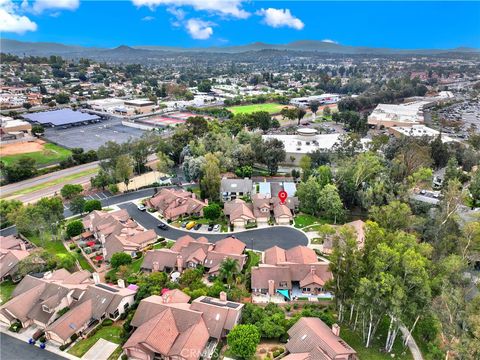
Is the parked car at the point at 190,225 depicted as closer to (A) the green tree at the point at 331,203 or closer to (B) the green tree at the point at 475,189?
(A) the green tree at the point at 331,203

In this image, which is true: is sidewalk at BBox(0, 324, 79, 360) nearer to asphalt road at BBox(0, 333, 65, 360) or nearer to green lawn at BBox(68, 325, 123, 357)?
asphalt road at BBox(0, 333, 65, 360)

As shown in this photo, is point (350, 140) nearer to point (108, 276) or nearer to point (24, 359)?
point (108, 276)

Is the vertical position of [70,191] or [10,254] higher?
[70,191]

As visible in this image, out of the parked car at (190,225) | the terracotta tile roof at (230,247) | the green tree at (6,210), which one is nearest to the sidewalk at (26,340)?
the terracotta tile roof at (230,247)

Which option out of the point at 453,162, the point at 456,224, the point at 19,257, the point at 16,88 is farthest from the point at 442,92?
the point at 16,88

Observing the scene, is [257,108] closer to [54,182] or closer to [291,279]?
[54,182]

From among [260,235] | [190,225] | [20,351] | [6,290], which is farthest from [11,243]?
[260,235]

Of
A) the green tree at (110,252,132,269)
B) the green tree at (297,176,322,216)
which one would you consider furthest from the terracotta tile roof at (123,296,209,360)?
the green tree at (297,176,322,216)
